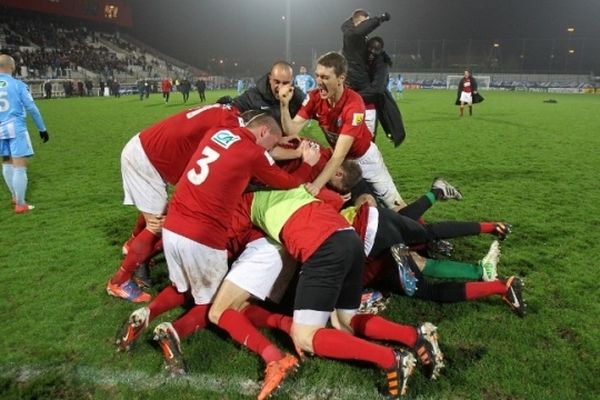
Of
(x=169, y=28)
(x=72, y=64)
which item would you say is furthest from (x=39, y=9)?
(x=169, y=28)

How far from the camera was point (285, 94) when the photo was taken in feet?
16.3

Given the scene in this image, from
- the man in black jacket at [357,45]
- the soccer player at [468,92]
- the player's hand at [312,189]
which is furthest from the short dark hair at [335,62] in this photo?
the soccer player at [468,92]

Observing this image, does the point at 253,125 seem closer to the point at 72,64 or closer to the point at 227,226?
the point at 227,226

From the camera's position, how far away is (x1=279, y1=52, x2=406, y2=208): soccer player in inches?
167

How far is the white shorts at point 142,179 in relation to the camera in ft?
13.2

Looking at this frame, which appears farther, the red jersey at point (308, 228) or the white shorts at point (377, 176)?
the white shorts at point (377, 176)

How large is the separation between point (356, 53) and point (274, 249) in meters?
3.56

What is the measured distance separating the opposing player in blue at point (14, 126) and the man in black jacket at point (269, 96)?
10.7ft

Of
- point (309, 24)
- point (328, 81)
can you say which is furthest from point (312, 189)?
point (309, 24)

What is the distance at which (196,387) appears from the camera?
290 centimetres

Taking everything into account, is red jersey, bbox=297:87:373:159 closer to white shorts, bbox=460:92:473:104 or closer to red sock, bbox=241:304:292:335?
red sock, bbox=241:304:292:335

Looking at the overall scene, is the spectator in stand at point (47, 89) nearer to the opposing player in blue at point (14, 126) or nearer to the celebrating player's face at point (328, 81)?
the opposing player in blue at point (14, 126)

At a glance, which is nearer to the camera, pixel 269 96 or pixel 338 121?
pixel 338 121

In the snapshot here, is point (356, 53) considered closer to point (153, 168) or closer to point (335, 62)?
point (335, 62)
